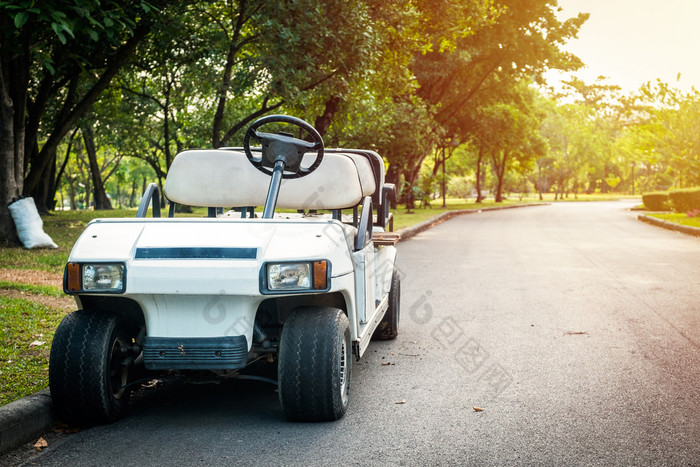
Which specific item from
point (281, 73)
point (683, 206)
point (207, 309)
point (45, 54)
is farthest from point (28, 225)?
point (683, 206)

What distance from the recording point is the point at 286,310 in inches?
174

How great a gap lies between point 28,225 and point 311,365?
1047cm

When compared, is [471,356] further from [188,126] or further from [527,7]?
[188,126]

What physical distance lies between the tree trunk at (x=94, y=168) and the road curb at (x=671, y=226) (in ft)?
71.0

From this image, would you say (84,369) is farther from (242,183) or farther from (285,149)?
(285,149)

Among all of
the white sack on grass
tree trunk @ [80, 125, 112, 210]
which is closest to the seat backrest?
the white sack on grass

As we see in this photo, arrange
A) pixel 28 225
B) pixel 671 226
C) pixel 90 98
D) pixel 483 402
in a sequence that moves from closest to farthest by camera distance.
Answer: pixel 483 402 < pixel 28 225 < pixel 90 98 < pixel 671 226

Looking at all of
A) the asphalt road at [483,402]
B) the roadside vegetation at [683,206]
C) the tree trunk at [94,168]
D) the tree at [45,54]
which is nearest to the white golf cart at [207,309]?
the asphalt road at [483,402]

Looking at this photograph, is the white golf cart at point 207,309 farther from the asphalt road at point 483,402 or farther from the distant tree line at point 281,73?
the distant tree line at point 281,73

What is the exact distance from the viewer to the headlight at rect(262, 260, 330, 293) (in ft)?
12.8

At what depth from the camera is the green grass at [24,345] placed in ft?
14.9

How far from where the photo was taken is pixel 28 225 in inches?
512

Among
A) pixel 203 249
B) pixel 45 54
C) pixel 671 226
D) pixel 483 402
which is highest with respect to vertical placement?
pixel 45 54

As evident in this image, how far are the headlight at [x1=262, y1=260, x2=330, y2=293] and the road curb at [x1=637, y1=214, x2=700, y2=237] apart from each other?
17.3 meters
